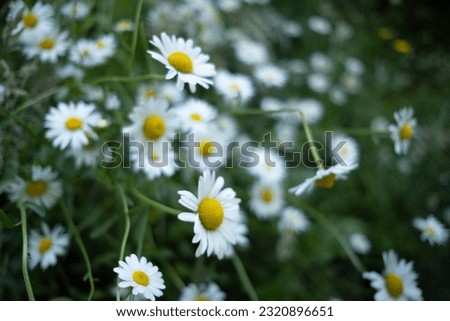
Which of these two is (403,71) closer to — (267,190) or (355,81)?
(355,81)

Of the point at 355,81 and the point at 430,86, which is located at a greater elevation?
the point at 430,86

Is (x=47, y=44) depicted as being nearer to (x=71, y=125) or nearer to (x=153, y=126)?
(x=71, y=125)

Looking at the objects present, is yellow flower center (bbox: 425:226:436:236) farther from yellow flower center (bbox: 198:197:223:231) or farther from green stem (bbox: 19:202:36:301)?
green stem (bbox: 19:202:36:301)

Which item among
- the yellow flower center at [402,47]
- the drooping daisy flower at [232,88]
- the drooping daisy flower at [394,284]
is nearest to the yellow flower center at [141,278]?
the drooping daisy flower at [394,284]

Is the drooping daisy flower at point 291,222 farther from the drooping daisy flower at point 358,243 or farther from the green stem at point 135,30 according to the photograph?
the green stem at point 135,30

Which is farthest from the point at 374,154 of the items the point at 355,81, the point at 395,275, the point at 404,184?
the point at 395,275

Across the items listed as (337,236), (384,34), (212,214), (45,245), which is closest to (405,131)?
(337,236)

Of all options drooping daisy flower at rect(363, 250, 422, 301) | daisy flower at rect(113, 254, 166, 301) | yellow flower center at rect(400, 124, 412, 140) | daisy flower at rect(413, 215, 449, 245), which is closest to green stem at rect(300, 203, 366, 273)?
drooping daisy flower at rect(363, 250, 422, 301)
